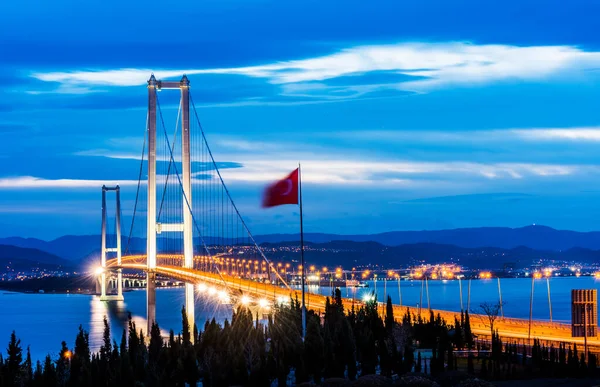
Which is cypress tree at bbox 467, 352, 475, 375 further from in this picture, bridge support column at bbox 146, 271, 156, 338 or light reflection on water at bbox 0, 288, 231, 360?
light reflection on water at bbox 0, 288, 231, 360

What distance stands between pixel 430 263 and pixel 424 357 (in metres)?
156

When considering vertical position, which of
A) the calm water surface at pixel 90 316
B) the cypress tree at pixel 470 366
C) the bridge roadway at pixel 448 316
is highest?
the bridge roadway at pixel 448 316

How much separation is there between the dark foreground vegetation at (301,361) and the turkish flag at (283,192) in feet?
16.5

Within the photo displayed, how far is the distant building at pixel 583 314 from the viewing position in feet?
144

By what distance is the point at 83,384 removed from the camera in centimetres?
3441

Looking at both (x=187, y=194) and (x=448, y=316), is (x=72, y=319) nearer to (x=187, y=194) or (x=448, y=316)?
(x=187, y=194)

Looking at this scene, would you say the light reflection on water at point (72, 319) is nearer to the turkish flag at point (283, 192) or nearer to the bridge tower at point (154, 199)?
the bridge tower at point (154, 199)

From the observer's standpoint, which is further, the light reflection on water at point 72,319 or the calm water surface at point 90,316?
the calm water surface at point 90,316

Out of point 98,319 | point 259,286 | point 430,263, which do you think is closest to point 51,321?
point 98,319

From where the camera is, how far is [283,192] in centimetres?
3073

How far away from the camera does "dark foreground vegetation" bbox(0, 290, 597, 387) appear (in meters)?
33.4

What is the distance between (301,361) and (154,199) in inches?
1190

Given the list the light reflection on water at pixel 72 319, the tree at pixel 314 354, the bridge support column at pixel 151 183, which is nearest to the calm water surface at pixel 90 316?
the light reflection on water at pixel 72 319

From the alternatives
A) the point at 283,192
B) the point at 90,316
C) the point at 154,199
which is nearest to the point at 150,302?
the point at 154,199
